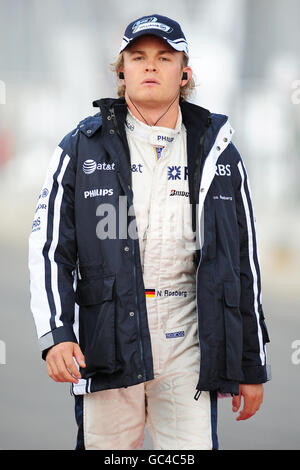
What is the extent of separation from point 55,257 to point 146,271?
14.5 inches

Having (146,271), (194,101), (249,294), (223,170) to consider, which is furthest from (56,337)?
(194,101)

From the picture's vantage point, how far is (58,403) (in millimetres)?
6625

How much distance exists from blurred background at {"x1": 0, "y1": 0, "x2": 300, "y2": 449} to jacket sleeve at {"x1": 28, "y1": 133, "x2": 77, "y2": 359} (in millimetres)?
5006

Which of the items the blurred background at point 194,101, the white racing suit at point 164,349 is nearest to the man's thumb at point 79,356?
the white racing suit at point 164,349

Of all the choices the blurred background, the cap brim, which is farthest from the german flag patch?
the blurred background

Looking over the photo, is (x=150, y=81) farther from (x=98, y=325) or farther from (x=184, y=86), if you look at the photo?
(x=98, y=325)

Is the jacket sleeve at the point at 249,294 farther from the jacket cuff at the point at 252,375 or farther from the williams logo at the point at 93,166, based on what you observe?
the williams logo at the point at 93,166

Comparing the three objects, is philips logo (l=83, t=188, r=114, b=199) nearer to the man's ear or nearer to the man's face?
the man's face

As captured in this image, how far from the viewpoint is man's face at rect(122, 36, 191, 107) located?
3764 mm

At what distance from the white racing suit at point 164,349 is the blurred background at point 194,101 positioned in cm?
490
